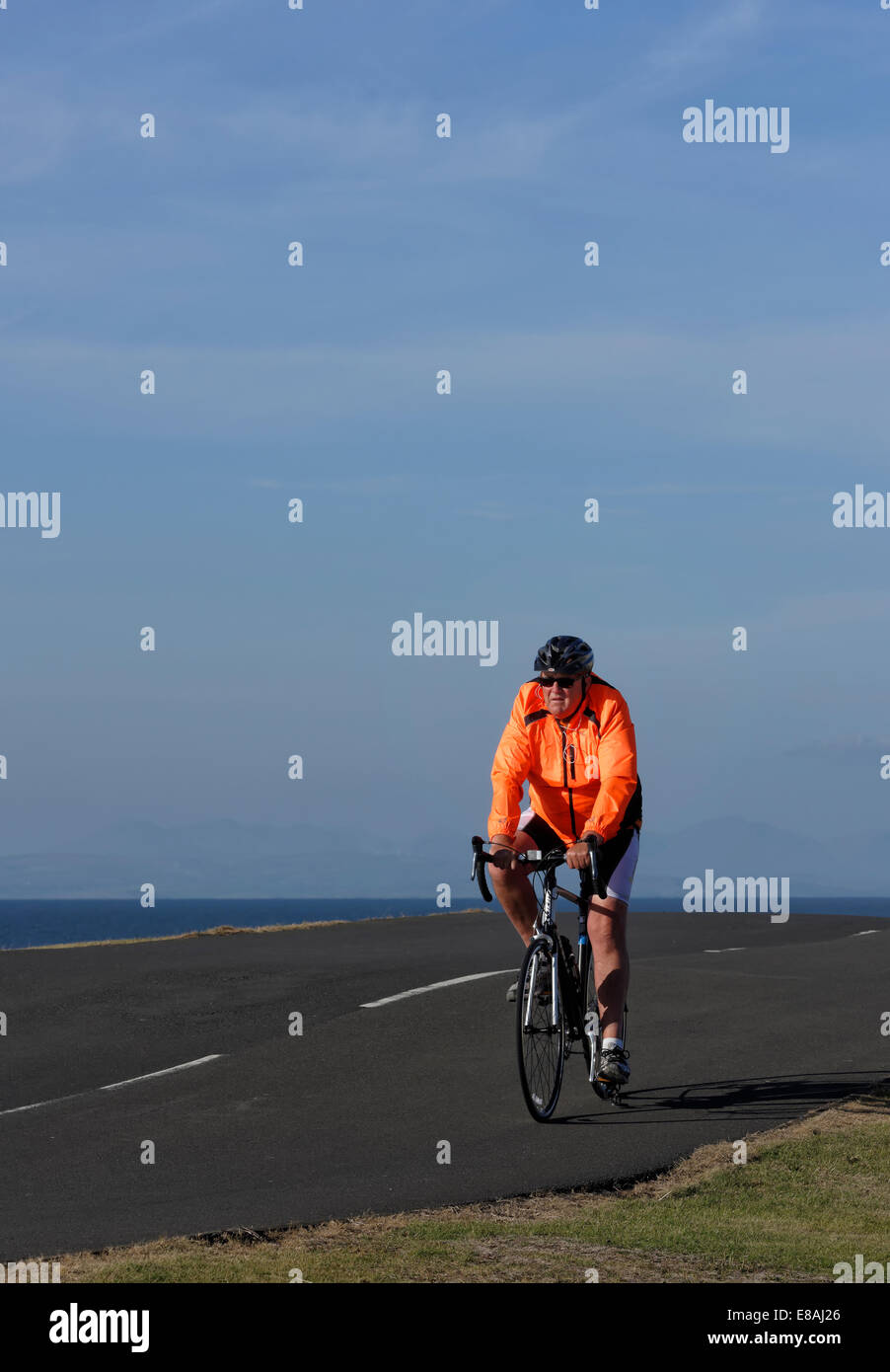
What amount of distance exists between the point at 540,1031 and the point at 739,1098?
167cm

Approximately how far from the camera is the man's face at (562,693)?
892 cm

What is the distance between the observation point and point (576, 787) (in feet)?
29.9

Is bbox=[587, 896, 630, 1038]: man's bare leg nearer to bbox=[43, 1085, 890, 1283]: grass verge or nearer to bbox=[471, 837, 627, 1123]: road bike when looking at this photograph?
bbox=[471, 837, 627, 1123]: road bike

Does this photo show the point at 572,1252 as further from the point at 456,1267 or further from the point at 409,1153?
the point at 409,1153

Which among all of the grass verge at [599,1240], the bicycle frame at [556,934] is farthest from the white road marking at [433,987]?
the grass verge at [599,1240]

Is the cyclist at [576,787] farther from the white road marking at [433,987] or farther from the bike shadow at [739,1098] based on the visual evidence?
the white road marking at [433,987]

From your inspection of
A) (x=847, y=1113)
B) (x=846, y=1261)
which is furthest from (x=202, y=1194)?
(x=847, y=1113)

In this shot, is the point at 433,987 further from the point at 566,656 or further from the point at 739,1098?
the point at 566,656

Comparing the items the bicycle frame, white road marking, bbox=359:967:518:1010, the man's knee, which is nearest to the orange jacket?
the bicycle frame
